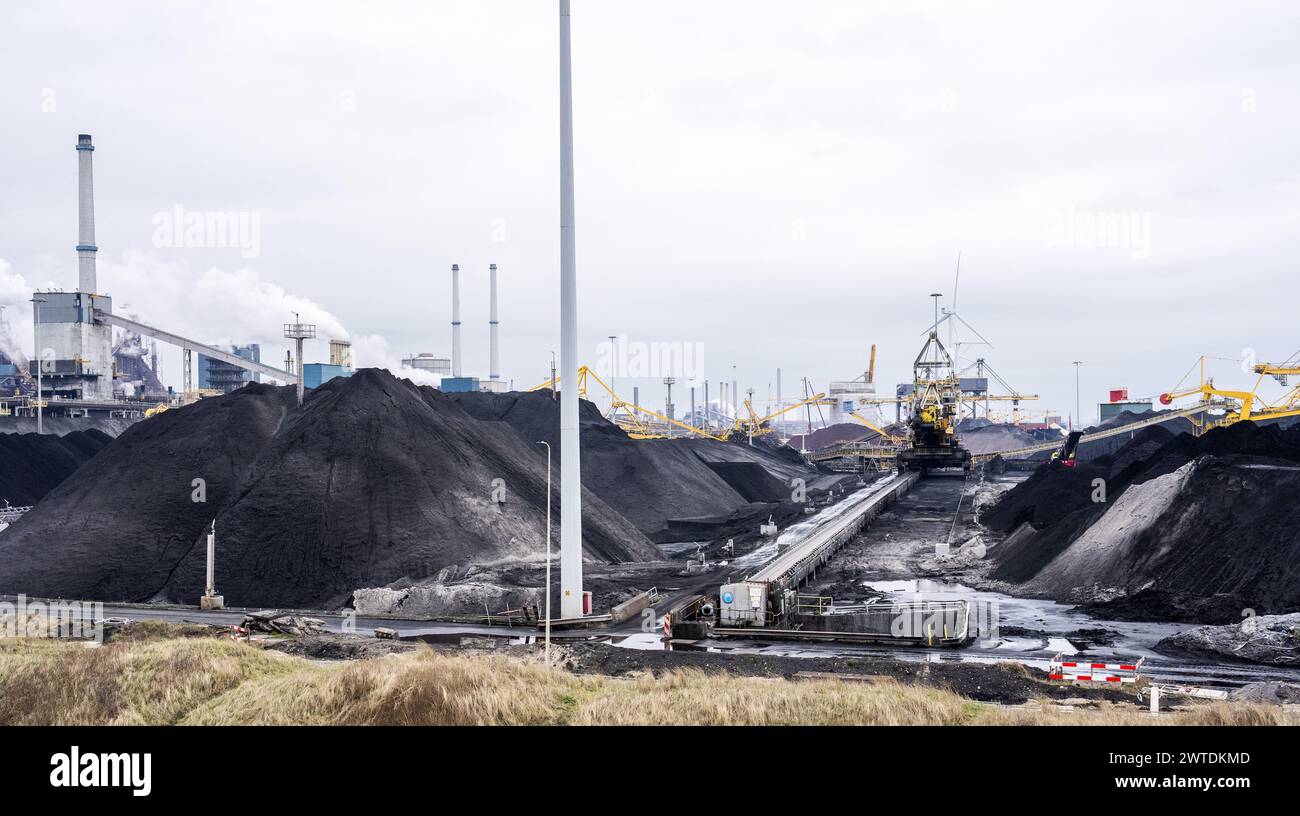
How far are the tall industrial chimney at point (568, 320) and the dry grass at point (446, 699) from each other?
1044 centimetres

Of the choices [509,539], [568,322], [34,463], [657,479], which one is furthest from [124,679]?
[34,463]

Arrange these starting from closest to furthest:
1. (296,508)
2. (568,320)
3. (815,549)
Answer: (568,320)
(296,508)
(815,549)

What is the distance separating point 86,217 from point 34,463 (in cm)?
3093

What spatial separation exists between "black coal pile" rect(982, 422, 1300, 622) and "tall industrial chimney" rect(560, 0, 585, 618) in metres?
18.8

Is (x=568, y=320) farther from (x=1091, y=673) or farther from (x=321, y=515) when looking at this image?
(x=321, y=515)

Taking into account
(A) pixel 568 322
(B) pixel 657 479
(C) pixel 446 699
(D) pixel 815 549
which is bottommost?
(D) pixel 815 549

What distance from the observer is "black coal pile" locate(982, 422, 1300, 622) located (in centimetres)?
3394

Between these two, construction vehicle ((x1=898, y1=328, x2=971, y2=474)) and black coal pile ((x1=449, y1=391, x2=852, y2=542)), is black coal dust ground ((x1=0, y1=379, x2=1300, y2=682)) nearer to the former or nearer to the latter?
black coal pile ((x1=449, y1=391, x2=852, y2=542))

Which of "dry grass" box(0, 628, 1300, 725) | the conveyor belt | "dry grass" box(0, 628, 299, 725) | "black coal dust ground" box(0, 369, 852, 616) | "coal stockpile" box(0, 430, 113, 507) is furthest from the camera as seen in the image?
"coal stockpile" box(0, 430, 113, 507)

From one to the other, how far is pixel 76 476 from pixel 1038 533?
4996 cm

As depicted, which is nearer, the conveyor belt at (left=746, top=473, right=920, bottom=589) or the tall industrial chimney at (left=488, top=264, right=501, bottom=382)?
the conveyor belt at (left=746, top=473, right=920, bottom=589)

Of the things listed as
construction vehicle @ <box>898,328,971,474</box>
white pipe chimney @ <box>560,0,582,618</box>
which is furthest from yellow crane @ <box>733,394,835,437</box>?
white pipe chimney @ <box>560,0,582,618</box>

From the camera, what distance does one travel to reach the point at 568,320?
100 feet
